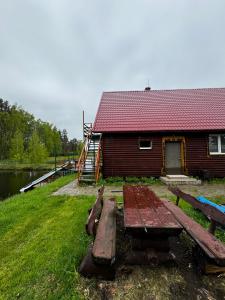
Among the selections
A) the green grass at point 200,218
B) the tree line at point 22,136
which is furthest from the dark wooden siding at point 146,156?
the tree line at point 22,136

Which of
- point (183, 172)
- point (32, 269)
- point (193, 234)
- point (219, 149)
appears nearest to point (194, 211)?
point (193, 234)

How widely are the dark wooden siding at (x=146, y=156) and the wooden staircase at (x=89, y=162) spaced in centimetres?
66

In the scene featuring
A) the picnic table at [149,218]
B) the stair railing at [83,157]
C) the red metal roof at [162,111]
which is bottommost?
the picnic table at [149,218]

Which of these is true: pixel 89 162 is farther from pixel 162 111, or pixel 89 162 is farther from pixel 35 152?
pixel 35 152

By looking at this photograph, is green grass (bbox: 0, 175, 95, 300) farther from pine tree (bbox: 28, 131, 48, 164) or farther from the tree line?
pine tree (bbox: 28, 131, 48, 164)

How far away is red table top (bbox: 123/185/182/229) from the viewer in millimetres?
2340

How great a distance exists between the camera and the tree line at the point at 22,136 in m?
32.0

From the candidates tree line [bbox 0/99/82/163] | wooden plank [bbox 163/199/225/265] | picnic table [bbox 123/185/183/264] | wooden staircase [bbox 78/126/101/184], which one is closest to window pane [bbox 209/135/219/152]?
wooden staircase [bbox 78/126/101/184]

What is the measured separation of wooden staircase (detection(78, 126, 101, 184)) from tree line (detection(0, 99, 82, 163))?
11.5 meters

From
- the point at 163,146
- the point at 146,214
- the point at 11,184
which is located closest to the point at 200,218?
the point at 146,214

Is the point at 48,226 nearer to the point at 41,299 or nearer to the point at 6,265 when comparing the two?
the point at 6,265

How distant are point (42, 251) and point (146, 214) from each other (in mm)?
1727

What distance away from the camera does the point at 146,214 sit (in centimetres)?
274

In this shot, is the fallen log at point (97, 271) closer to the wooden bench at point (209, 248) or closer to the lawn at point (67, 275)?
the lawn at point (67, 275)
